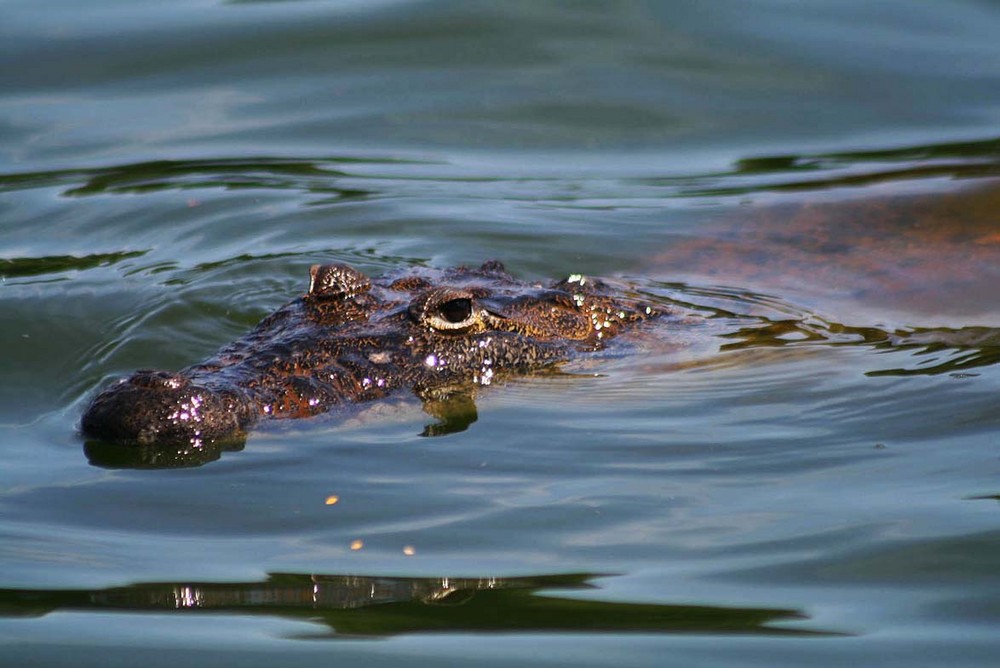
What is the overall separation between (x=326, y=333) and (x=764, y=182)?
497 cm

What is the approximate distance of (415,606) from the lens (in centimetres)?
462

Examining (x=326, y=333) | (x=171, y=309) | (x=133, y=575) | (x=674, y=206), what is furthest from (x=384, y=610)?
(x=674, y=206)

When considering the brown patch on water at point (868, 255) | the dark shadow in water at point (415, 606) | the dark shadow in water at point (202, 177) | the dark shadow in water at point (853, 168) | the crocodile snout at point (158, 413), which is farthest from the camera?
the dark shadow in water at point (202, 177)

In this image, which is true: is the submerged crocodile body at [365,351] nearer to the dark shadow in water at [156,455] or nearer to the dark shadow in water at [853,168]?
the dark shadow in water at [156,455]

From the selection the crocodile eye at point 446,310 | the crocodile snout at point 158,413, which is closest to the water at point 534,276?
the crocodile snout at point 158,413

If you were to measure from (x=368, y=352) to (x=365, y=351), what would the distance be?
13 mm

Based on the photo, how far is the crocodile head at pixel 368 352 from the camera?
595cm

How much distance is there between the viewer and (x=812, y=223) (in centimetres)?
931

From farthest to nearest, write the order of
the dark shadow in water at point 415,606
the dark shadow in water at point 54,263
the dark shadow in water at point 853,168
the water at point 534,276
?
1. the dark shadow in water at point 853,168
2. the dark shadow in water at point 54,263
3. the water at point 534,276
4. the dark shadow in water at point 415,606

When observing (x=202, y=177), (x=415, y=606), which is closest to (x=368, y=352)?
(x=415, y=606)

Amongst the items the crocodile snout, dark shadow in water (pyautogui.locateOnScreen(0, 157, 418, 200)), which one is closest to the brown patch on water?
dark shadow in water (pyautogui.locateOnScreen(0, 157, 418, 200))

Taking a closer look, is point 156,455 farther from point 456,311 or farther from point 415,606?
point 415,606

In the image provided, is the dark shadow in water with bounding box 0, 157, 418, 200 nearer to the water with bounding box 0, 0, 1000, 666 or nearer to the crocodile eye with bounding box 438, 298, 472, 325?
the water with bounding box 0, 0, 1000, 666

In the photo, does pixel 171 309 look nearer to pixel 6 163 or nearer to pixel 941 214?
pixel 6 163
